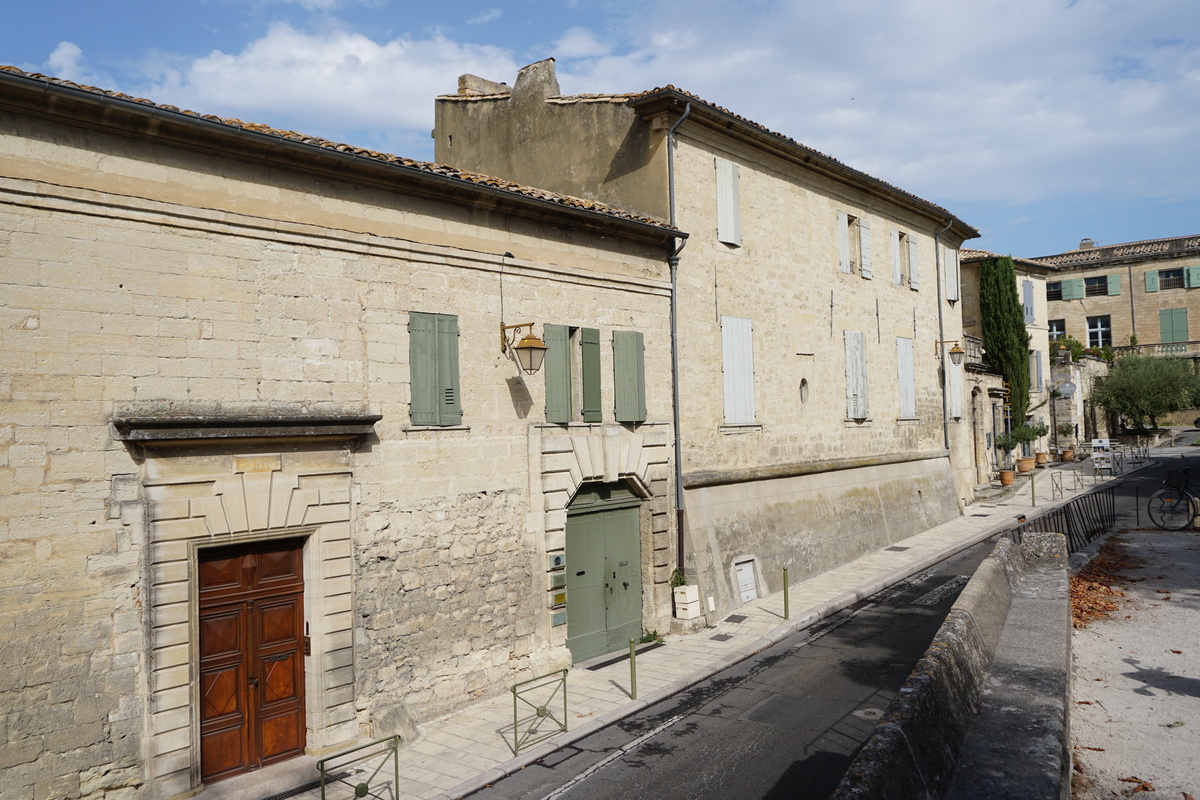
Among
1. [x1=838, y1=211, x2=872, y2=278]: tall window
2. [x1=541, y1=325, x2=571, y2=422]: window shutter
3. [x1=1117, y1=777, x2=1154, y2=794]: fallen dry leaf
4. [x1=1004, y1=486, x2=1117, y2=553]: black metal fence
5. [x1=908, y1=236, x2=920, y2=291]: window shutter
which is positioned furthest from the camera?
[x1=908, y1=236, x2=920, y2=291]: window shutter

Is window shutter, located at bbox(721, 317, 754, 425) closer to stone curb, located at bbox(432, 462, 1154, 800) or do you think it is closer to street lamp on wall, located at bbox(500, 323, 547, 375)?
stone curb, located at bbox(432, 462, 1154, 800)

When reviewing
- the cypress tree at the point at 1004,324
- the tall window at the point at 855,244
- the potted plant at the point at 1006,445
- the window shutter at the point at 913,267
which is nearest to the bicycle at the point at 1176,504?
the window shutter at the point at 913,267

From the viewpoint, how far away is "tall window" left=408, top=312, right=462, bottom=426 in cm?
1020

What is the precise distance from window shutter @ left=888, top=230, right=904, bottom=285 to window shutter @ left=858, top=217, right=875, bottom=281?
1.54 m

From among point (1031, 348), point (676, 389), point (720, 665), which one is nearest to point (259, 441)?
point (720, 665)

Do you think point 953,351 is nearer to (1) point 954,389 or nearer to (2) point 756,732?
(1) point 954,389

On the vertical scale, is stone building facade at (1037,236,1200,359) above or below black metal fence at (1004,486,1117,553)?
above

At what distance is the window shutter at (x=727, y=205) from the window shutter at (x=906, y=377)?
829 centimetres

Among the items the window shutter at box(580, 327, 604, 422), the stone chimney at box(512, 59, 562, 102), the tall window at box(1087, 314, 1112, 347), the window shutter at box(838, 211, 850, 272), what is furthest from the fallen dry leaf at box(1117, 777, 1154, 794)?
the tall window at box(1087, 314, 1112, 347)

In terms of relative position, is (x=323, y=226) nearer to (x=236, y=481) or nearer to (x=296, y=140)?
(x=296, y=140)

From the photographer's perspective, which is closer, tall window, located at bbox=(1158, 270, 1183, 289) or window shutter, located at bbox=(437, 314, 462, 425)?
window shutter, located at bbox=(437, 314, 462, 425)

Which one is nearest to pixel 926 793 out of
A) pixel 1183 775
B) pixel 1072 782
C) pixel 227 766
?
pixel 1072 782

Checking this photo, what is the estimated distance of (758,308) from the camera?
54.6 feet

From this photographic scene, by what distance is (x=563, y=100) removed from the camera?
52.5 feet
